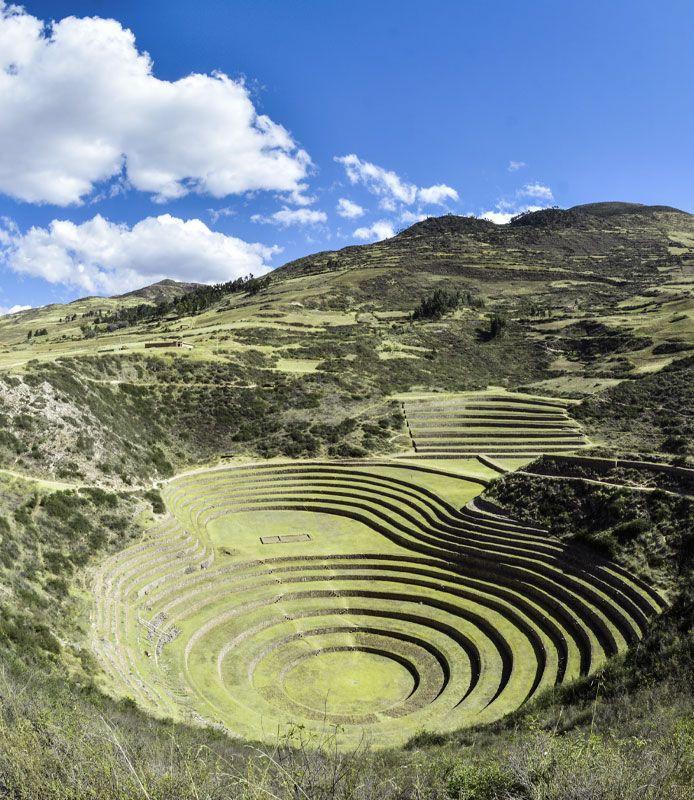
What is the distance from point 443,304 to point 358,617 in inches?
2906

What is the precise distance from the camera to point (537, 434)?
41156 mm

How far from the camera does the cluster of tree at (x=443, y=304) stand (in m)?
86.9

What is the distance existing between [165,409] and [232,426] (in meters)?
5.18

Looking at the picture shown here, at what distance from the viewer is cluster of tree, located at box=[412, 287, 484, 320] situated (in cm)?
8694

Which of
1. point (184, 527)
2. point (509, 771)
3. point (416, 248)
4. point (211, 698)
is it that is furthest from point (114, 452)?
point (416, 248)

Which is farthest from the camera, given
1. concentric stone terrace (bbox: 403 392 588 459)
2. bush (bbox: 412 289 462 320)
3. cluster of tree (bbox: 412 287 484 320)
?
cluster of tree (bbox: 412 287 484 320)

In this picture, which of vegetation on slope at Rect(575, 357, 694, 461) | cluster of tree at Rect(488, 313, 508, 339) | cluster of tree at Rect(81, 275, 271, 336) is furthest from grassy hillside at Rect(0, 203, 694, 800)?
cluster of tree at Rect(81, 275, 271, 336)

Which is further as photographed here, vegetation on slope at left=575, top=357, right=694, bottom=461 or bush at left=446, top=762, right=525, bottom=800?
vegetation on slope at left=575, top=357, right=694, bottom=461

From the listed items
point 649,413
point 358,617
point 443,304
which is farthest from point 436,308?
point 358,617

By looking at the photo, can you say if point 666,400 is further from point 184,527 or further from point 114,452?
point 114,452

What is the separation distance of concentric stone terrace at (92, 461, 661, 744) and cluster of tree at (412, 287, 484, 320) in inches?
2411

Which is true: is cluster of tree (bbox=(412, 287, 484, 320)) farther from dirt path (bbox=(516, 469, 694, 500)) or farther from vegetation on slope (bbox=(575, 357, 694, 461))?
dirt path (bbox=(516, 469, 694, 500))

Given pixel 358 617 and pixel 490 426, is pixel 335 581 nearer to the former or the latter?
pixel 358 617

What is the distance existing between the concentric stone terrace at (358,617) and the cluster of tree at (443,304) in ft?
201
